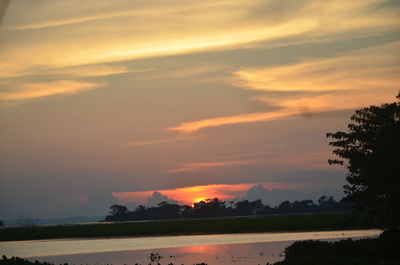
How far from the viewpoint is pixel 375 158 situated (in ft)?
173

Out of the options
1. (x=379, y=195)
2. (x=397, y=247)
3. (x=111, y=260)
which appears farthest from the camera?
(x=111, y=260)

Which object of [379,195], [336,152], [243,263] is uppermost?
[336,152]

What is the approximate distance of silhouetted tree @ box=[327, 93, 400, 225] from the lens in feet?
170

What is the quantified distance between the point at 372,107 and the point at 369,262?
2034 centimetres

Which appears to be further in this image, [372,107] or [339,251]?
[372,107]

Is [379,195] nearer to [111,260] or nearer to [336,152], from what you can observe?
[336,152]

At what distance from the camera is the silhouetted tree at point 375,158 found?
5169 cm

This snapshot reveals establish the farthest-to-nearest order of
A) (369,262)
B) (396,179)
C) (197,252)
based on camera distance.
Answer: (197,252)
(396,179)
(369,262)

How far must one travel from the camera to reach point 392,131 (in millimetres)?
53812

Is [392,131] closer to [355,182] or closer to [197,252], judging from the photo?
[355,182]

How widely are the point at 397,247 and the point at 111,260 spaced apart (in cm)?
2707

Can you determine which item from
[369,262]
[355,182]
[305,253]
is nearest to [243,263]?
[305,253]

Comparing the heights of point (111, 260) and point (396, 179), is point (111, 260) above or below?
below

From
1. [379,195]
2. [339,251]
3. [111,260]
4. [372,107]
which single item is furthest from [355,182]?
[111,260]
